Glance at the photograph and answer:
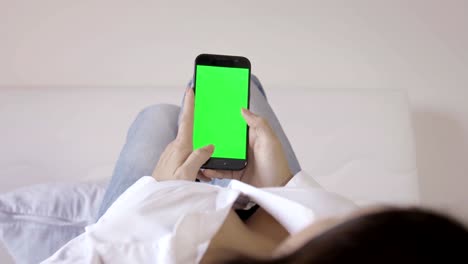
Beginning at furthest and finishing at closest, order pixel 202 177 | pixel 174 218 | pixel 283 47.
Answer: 1. pixel 283 47
2. pixel 202 177
3. pixel 174 218

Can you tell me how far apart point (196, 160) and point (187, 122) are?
76 mm

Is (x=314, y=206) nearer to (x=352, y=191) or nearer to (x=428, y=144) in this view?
(x=352, y=191)

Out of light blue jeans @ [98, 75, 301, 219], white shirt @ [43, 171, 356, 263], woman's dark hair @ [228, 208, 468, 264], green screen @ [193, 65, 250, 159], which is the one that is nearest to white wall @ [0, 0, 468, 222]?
light blue jeans @ [98, 75, 301, 219]

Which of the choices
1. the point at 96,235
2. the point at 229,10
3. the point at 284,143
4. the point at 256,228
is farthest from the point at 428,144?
the point at 96,235

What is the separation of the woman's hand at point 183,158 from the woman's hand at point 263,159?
7cm

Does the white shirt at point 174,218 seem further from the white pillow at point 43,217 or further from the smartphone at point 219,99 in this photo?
the white pillow at point 43,217

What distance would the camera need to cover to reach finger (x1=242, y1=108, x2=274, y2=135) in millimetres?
965

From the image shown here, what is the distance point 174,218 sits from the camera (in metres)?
0.76

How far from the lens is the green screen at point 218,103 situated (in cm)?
102

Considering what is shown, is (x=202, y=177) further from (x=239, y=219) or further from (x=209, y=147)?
(x=239, y=219)

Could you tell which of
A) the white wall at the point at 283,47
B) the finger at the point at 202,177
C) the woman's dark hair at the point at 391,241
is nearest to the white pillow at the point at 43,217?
the finger at the point at 202,177

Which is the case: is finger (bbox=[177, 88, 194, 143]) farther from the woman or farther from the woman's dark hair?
the woman's dark hair

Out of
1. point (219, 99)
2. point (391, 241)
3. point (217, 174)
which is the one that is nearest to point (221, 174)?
point (217, 174)

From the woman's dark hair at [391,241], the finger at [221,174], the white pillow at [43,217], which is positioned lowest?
the white pillow at [43,217]
